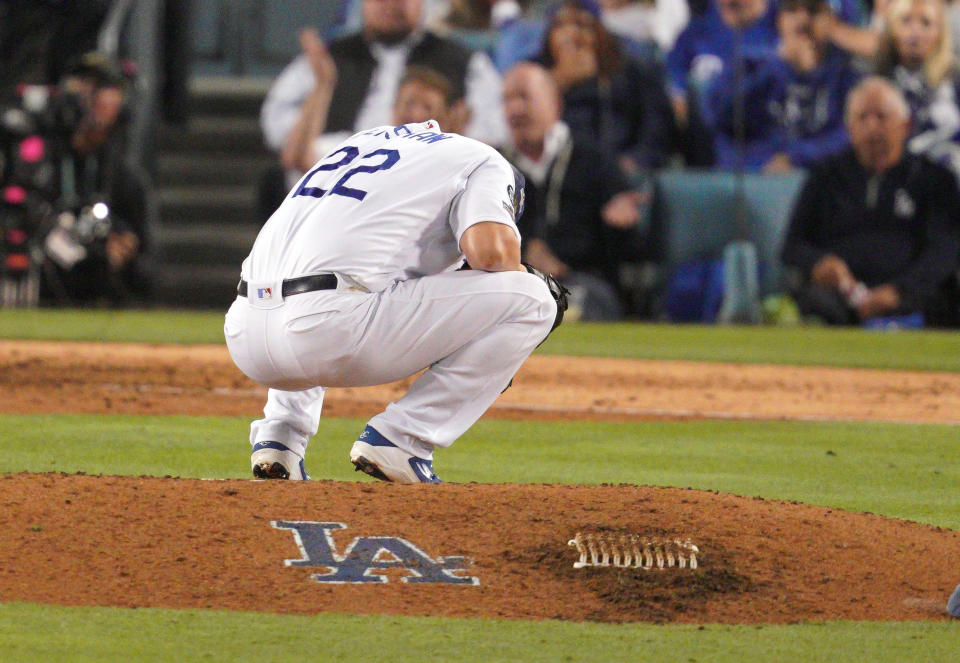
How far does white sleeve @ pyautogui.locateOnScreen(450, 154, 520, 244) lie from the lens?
445cm

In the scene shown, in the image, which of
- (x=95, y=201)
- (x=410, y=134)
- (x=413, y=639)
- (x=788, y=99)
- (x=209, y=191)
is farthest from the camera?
(x=209, y=191)

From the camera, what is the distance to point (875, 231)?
13.1 metres

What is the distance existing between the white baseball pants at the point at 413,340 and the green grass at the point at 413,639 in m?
1.25

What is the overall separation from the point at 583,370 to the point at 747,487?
4428mm

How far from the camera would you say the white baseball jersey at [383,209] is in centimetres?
448

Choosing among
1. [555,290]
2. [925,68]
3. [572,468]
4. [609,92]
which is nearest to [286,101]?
[609,92]

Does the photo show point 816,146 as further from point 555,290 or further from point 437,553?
point 437,553

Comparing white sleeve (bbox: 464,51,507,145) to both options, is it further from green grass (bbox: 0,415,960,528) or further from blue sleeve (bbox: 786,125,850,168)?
green grass (bbox: 0,415,960,528)

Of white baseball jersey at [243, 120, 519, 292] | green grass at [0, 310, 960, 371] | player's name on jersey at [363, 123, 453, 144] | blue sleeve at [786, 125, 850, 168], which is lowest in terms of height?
green grass at [0, 310, 960, 371]

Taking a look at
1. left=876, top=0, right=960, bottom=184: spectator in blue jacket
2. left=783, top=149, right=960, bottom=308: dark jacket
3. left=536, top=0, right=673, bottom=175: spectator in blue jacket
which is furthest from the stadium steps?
left=876, top=0, right=960, bottom=184: spectator in blue jacket

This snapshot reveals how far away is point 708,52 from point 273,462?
10134 mm

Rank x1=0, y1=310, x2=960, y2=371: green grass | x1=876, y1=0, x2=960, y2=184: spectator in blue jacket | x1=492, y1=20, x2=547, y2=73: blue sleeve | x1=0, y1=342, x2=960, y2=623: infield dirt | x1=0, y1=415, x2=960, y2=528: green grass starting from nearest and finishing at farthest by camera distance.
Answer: x1=0, y1=342, x2=960, y2=623: infield dirt < x1=0, y1=415, x2=960, y2=528: green grass < x1=0, y1=310, x2=960, y2=371: green grass < x1=876, y1=0, x2=960, y2=184: spectator in blue jacket < x1=492, y1=20, x2=547, y2=73: blue sleeve

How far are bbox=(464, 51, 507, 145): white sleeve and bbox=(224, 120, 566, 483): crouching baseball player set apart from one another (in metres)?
9.31

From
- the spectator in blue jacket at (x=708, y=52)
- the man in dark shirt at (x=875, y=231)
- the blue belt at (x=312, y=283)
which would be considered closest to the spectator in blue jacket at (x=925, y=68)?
the man in dark shirt at (x=875, y=231)
